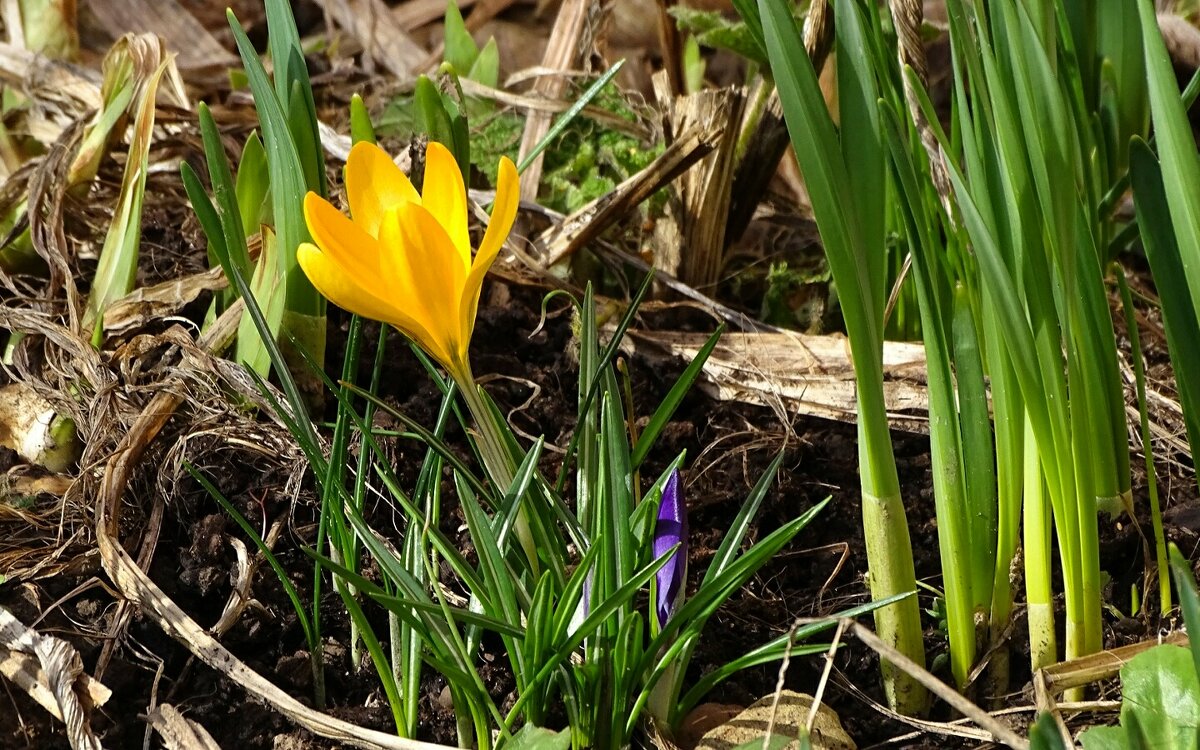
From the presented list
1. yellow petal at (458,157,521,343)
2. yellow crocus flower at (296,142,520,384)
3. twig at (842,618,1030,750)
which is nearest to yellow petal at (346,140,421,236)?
yellow crocus flower at (296,142,520,384)

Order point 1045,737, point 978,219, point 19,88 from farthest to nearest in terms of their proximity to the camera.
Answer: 1. point 19,88
2. point 978,219
3. point 1045,737

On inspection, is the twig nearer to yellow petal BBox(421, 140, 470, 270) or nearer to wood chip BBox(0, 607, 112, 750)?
yellow petal BBox(421, 140, 470, 270)

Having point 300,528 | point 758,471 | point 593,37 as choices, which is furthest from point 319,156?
point 593,37

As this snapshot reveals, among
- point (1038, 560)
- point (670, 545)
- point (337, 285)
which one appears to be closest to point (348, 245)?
point (337, 285)

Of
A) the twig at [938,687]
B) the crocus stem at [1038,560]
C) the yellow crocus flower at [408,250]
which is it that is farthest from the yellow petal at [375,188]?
the crocus stem at [1038,560]

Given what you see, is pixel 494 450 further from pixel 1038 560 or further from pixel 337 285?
pixel 1038 560

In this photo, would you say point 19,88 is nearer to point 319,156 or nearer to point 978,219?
point 319,156

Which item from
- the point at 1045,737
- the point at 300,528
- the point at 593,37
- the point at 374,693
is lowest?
the point at 374,693
